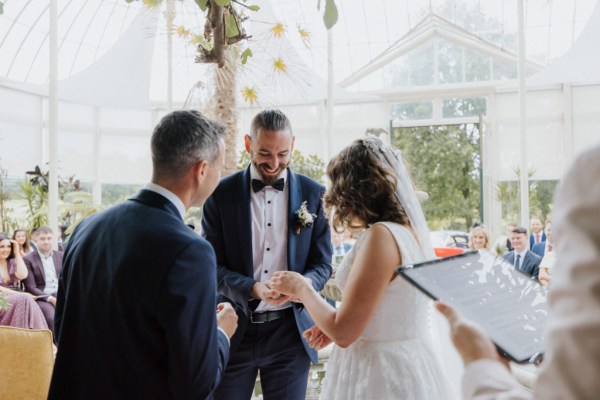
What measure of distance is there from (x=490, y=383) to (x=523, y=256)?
7.22 meters

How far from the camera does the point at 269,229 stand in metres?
2.59

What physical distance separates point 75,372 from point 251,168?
4.47 ft

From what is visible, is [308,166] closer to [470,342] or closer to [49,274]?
[49,274]

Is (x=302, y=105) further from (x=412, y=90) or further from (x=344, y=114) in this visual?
(x=412, y=90)

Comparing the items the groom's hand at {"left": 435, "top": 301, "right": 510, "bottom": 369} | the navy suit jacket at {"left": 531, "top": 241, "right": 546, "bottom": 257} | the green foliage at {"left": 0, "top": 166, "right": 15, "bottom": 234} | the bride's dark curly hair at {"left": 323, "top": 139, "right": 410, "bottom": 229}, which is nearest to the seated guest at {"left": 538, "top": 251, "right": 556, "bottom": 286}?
the navy suit jacket at {"left": 531, "top": 241, "right": 546, "bottom": 257}

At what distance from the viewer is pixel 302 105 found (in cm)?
1495

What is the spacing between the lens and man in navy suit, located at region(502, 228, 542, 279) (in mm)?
7270

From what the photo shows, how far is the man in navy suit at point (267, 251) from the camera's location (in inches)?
96.0

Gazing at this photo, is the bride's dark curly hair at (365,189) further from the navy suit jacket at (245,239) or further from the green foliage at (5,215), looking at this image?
the green foliage at (5,215)

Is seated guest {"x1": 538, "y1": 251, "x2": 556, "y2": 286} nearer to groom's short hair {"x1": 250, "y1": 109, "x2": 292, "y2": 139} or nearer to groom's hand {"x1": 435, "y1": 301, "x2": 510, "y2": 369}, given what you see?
groom's short hair {"x1": 250, "y1": 109, "x2": 292, "y2": 139}

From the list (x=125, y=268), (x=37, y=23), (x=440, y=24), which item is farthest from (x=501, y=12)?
(x=125, y=268)

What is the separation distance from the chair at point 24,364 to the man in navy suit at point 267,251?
1.25 metres

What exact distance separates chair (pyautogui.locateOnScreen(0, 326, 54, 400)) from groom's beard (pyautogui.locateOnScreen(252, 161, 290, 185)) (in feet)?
5.40

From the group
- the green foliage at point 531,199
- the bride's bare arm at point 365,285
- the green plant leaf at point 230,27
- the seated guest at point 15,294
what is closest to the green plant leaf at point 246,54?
the green plant leaf at point 230,27
